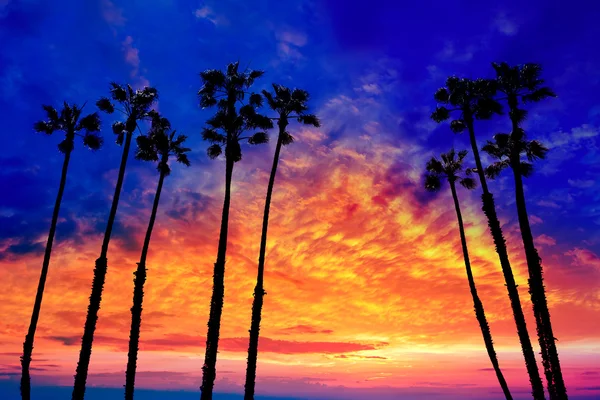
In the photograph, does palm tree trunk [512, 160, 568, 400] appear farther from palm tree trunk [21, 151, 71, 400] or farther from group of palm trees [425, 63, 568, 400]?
palm tree trunk [21, 151, 71, 400]

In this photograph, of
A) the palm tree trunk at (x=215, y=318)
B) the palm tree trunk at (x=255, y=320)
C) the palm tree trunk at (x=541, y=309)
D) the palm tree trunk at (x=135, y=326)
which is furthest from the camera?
the palm tree trunk at (x=135, y=326)

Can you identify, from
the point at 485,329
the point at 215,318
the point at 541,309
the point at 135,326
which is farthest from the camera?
the point at 485,329

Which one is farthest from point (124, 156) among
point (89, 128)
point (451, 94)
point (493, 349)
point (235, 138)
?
point (493, 349)

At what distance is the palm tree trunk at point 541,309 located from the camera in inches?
1045

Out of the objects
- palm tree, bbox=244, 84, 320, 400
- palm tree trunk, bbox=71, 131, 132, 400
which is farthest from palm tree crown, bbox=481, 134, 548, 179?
palm tree trunk, bbox=71, 131, 132, 400

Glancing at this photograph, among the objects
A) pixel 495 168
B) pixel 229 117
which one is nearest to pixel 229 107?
pixel 229 117

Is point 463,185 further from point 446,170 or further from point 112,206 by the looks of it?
point 112,206

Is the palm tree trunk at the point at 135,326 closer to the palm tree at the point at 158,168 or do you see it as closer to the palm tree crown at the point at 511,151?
the palm tree at the point at 158,168

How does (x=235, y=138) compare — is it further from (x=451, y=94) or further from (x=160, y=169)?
(x=451, y=94)

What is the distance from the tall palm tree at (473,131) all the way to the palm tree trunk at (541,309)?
0.89 m

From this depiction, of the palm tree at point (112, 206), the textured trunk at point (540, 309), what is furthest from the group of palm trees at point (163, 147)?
the textured trunk at point (540, 309)

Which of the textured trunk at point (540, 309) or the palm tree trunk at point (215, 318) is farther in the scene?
the palm tree trunk at point (215, 318)

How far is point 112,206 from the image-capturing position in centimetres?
3362

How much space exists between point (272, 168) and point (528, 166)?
18.3 m
